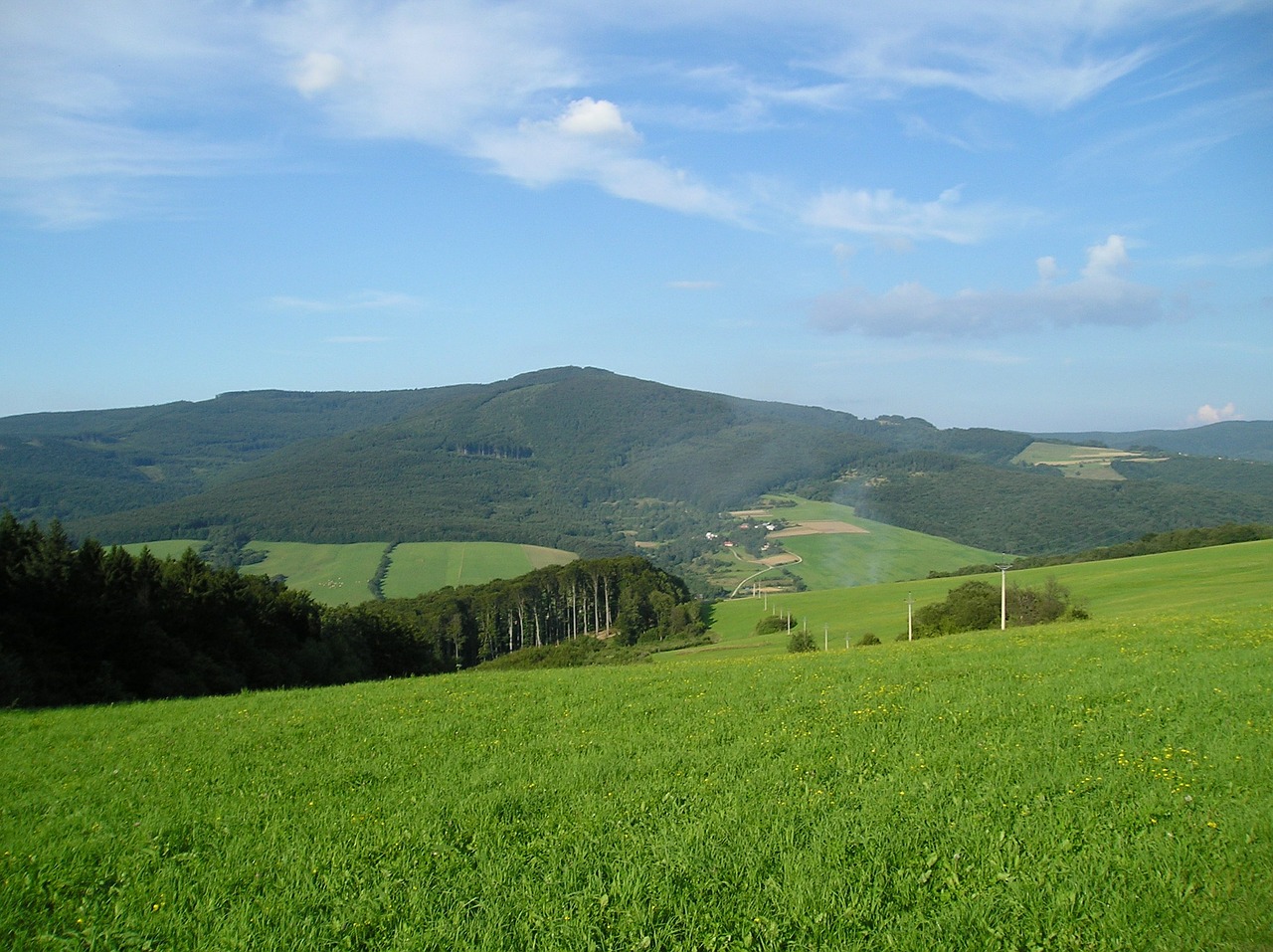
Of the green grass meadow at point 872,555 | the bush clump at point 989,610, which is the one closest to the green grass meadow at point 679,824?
the bush clump at point 989,610

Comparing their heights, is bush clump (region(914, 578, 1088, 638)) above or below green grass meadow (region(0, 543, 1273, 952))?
below

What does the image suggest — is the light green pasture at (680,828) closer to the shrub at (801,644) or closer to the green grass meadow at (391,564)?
the shrub at (801,644)

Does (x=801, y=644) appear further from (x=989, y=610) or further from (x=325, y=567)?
(x=325, y=567)

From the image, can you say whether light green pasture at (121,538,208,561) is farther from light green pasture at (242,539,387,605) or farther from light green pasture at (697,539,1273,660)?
light green pasture at (697,539,1273,660)

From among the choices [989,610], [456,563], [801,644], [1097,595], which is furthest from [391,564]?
[1097,595]

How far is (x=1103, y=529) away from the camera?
12031 centimetres

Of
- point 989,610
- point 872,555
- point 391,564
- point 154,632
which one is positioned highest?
point 154,632

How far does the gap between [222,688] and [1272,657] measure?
88.8 ft

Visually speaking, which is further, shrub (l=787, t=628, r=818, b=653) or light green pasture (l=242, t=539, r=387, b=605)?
light green pasture (l=242, t=539, r=387, b=605)

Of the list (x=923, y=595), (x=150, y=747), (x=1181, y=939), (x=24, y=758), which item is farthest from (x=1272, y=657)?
(x=923, y=595)

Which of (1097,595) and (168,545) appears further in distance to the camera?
(168,545)

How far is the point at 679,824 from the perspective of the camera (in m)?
7.29

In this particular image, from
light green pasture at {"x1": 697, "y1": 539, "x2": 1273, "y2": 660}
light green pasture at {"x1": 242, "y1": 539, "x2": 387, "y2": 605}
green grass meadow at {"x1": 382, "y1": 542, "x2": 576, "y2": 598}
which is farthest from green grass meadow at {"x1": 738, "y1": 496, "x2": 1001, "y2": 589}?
light green pasture at {"x1": 242, "y1": 539, "x2": 387, "y2": 605}

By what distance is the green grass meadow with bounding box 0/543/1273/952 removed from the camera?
18.3 ft
